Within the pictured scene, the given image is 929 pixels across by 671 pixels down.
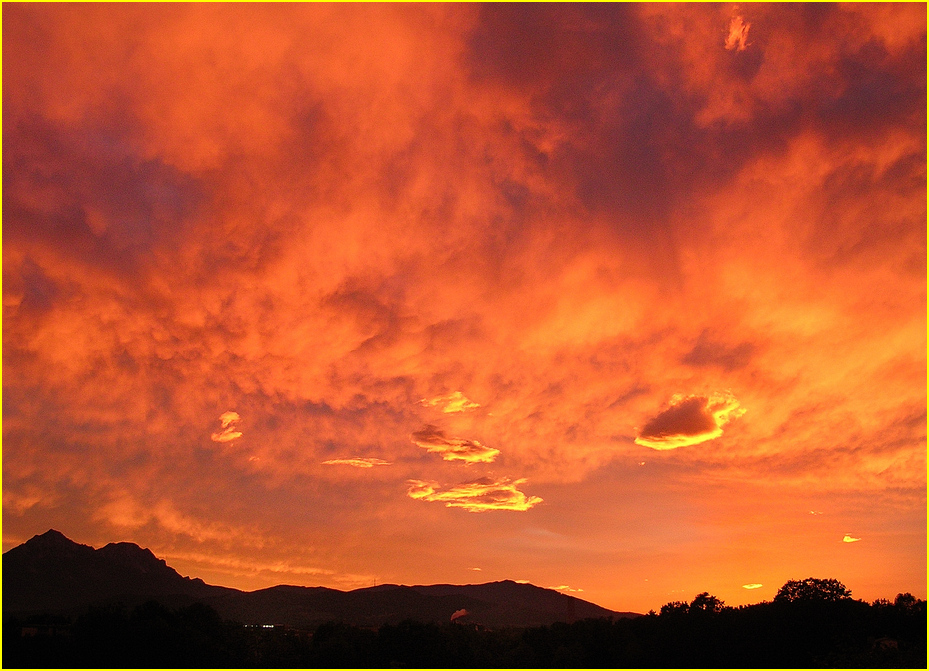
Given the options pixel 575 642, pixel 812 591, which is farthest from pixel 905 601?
pixel 575 642

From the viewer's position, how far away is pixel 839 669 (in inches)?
2338

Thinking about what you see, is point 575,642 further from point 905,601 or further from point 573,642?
point 905,601

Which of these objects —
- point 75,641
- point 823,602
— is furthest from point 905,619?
point 75,641

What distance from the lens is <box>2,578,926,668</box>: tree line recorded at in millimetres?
70938

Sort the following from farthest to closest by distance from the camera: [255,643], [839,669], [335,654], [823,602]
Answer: [255,643] < [335,654] < [823,602] < [839,669]

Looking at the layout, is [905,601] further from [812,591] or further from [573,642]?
[573,642]

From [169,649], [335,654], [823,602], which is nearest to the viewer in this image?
[169,649]

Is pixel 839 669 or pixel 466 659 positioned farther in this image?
pixel 466 659

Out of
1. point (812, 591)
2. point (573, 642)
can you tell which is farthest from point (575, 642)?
point (812, 591)

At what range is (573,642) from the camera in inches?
3506

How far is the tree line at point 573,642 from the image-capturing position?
233 ft

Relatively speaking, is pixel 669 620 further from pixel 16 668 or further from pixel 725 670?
pixel 16 668

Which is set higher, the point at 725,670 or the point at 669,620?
the point at 669,620

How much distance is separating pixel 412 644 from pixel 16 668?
44146mm
